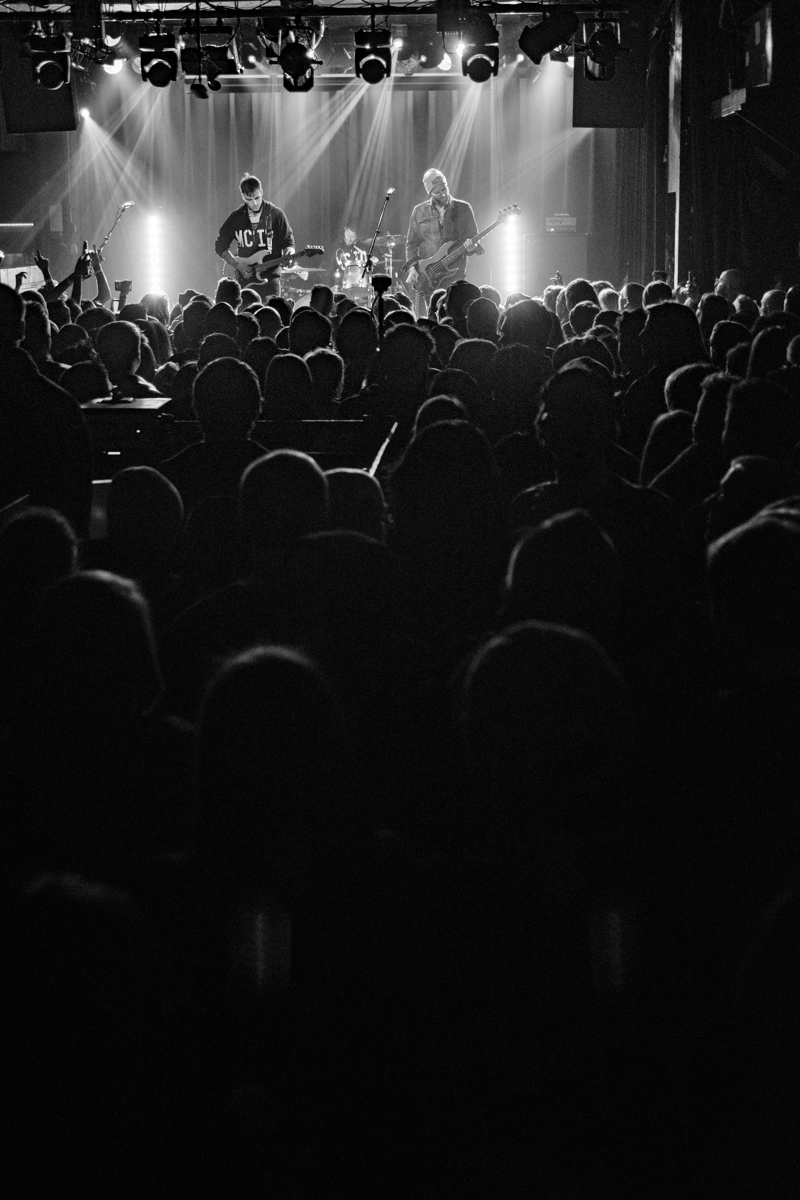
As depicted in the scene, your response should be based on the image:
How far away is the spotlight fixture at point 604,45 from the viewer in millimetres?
11984

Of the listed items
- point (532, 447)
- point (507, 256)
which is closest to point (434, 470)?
point (532, 447)

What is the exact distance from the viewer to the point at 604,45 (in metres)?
12.0

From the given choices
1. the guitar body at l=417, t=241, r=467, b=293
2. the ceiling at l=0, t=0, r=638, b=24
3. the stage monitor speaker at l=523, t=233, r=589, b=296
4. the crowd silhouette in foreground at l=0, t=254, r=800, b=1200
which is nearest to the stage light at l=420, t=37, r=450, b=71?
the ceiling at l=0, t=0, r=638, b=24

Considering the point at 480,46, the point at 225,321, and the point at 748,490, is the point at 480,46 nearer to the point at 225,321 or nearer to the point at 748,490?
the point at 225,321

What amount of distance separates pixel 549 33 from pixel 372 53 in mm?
1736

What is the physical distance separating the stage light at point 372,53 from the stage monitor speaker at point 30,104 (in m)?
3.82

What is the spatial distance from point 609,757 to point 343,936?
1.46 ft

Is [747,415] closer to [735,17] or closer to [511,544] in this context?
[511,544]

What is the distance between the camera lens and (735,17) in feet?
37.3

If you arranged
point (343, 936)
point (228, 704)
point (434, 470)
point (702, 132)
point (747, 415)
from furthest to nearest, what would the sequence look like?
point (702, 132) < point (747, 415) < point (434, 470) < point (343, 936) < point (228, 704)

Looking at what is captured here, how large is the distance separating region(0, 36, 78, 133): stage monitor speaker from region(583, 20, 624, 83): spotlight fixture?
5789 mm

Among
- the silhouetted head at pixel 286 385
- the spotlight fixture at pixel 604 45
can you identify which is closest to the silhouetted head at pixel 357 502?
the silhouetted head at pixel 286 385

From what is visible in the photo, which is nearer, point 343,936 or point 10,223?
point 343,936

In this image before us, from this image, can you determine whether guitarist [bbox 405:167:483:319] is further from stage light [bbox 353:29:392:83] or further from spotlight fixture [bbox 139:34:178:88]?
spotlight fixture [bbox 139:34:178:88]
